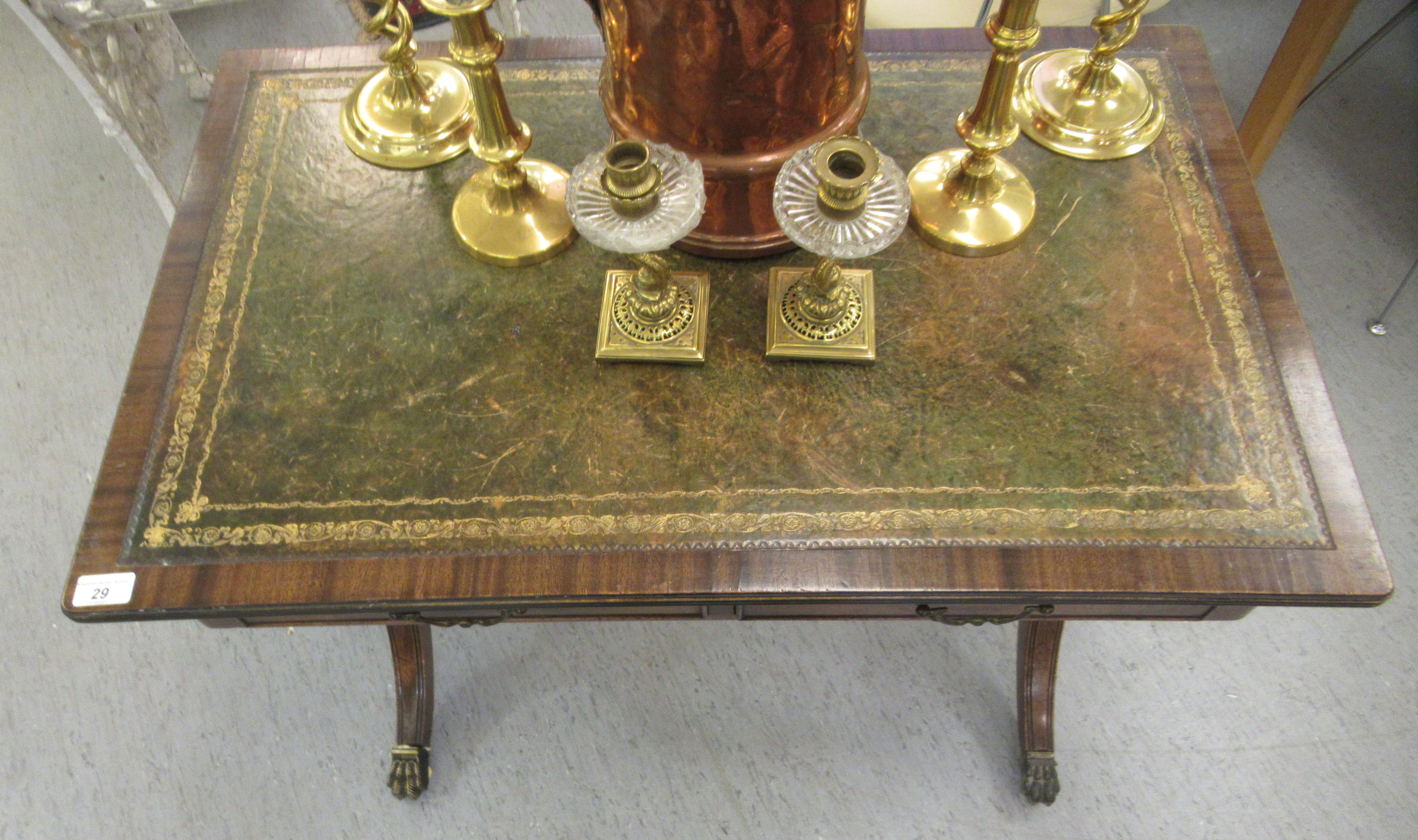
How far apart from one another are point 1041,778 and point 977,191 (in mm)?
968

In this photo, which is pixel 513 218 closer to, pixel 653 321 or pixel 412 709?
pixel 653 321

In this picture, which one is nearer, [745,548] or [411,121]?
[745,548]

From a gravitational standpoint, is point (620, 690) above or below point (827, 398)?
below

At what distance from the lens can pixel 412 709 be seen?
1518mm

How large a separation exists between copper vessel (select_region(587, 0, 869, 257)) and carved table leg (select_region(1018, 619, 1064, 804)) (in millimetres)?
803

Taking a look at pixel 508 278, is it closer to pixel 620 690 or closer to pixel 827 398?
pixel 827 398

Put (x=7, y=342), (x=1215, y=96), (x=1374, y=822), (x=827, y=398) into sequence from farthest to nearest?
(x=7, y=342), (x=1374, y=822), (x=1215, y=96), (x=827, y=398)

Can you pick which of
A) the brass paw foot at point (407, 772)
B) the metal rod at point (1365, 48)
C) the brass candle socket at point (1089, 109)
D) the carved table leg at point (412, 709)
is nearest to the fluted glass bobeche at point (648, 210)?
the brass candle socket at point (1089, 109)

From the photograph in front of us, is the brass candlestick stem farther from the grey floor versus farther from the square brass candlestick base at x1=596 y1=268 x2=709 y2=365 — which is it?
the grey floor

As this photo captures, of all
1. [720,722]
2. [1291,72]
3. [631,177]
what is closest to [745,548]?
[631,177]

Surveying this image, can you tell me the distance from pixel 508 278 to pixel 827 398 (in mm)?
468

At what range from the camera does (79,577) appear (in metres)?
1.00

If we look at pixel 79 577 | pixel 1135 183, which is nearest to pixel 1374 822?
pixel 1135 183

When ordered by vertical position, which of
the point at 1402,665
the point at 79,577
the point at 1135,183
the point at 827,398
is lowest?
the point at 79,577
